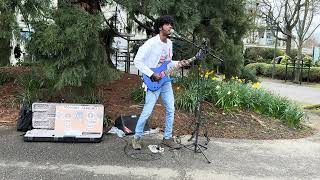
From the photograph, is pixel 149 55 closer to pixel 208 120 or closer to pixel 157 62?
pixel 157 62

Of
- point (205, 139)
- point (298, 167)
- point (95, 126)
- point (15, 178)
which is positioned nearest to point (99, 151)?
point (95, 126)

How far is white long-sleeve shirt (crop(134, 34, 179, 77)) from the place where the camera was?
5.42 m

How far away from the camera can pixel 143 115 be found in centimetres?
566

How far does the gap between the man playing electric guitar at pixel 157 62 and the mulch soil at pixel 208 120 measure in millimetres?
1100

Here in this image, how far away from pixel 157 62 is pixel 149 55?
148mm

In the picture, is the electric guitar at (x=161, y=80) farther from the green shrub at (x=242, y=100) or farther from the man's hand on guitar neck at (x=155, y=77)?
the green shrub at (x=242, y=100)

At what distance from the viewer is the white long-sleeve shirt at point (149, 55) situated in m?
5.42

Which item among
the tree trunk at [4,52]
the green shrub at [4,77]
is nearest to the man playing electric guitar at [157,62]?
the tree trunk at [4,52]

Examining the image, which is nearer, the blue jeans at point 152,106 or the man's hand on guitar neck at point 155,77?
the man's hand on guitar neck at point 155,77

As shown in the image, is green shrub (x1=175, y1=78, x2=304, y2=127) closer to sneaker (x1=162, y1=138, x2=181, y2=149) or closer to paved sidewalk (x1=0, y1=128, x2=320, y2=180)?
paved sidewalk (x1=0, y1=128, x2=320, y2=180)

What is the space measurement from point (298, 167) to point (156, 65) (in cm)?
222

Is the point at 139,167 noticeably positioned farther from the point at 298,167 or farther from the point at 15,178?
the point at 298,167

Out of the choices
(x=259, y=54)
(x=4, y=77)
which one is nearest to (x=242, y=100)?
(x=4, y=77)

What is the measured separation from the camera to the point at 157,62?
5578mm
